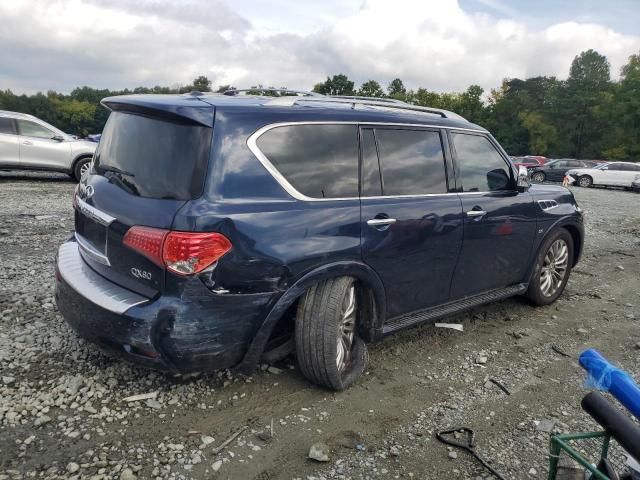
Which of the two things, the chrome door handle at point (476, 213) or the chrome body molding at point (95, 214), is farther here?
the chrome door handle at point (476, 213)

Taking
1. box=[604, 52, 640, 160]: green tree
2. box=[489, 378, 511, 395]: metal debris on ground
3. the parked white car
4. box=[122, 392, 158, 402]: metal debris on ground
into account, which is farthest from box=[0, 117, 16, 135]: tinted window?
box=[604, 52, 640, 160]: green tree

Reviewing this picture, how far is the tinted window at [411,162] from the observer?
11.6 feet

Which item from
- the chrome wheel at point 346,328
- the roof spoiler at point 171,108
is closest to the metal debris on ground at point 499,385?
the chrome wheel at point 346,328

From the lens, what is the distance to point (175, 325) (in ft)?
8.86

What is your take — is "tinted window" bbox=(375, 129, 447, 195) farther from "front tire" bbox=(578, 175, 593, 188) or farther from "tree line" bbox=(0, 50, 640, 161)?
"tree line" bbox=(0, 50, 640, 161)

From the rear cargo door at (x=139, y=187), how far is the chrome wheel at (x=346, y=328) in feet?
3.83

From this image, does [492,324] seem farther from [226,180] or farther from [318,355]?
[226,180]

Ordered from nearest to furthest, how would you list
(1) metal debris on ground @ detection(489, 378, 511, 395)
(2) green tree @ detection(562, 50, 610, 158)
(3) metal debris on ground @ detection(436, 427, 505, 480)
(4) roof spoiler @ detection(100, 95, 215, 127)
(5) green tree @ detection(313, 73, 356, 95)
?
(3) metal debris on ground @ detection(436, 427, 505, 480)
(4) roof spoiler @ detection(100, 95, 215, 127)
(1) metal debris on ground @ detection(489, 378, 511, 395)
(2) green tree @ detection(562, 50, 610, 158)
(5) green tree @ detection(313, 73, 356, 95)

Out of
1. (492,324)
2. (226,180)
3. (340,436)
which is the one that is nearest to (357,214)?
(226,180)

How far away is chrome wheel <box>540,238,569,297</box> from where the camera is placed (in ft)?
16.8

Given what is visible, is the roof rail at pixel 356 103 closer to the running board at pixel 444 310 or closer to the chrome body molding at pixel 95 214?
the chrome body molding at pixel 95 214

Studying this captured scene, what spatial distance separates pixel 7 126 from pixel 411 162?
11.4 meters

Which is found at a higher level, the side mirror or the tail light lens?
the side mirror

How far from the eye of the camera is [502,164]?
452cm
